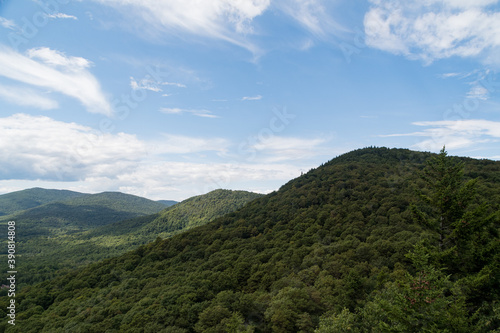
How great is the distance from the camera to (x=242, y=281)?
173ft

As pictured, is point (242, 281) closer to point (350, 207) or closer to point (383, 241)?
point (383, 241)

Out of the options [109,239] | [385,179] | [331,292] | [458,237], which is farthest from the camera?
[109,239]

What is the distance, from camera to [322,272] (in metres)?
41.4

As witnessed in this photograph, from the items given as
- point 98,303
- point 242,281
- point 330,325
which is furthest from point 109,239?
point 330,325

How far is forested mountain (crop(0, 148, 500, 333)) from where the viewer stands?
1744 cm

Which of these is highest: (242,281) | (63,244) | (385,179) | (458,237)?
(385,179)

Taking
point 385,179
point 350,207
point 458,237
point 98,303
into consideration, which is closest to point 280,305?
point 458,237

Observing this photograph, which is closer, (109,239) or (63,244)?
(63,244)

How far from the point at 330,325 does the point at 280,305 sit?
9323mm

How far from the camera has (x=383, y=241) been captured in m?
48.3

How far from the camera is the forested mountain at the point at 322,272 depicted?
17438 mm

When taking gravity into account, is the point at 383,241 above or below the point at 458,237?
below

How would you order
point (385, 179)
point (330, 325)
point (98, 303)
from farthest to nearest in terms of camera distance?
point (385, 179) < point (98, 303) < point (330, 325)

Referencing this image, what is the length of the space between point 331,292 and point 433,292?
2331cm
